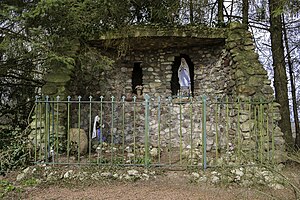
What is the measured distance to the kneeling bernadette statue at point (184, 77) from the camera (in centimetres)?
796

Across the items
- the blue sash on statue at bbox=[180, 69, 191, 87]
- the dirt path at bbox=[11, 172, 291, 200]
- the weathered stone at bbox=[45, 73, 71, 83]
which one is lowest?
the dirt path at bbox=[11, 172, 291, 200]

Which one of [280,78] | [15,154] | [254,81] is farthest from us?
[280,78]

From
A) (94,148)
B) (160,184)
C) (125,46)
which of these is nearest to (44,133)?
(94,148)

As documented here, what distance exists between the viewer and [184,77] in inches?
314

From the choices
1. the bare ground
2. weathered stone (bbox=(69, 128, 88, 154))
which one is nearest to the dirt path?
the bare ground

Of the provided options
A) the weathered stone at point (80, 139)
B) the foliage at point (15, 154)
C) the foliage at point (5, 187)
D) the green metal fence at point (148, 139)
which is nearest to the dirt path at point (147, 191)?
the foliage at point (5, 187)

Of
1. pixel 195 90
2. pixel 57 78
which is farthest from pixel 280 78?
pixel 57 78

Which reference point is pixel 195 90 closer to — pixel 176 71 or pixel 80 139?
pixel 176 71

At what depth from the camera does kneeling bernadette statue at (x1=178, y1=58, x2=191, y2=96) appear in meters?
7.96

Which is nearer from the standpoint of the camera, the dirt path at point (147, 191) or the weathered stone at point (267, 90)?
the dirt path at point (147, 191)

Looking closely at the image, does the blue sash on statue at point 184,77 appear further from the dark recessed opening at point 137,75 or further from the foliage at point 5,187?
the foliage at point 5,187

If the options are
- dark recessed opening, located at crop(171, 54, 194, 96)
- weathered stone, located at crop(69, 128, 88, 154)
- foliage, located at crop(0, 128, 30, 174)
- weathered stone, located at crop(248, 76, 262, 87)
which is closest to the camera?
foliage, located at crop(0, 128, 30, 174)

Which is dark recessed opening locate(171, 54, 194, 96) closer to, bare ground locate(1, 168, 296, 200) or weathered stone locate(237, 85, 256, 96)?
weathered stone locate(237, 85, 256, 96)

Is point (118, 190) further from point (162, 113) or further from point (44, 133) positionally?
point (162, 113)
